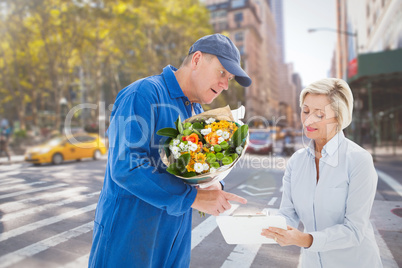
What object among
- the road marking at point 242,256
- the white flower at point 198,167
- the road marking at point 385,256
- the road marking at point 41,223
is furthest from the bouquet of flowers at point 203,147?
the road marking at point 385,256

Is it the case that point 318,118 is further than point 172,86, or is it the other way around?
point 318,118

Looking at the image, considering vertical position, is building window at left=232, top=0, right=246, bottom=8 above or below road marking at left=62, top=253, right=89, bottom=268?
above

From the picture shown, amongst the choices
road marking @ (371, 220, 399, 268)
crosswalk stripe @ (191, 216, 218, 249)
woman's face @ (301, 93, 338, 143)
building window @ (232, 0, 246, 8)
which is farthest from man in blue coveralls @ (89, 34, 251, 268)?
building window @ (232, 0, 246, 8)

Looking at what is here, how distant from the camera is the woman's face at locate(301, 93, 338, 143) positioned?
84.5 inches

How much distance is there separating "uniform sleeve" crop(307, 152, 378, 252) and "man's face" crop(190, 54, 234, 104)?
1082 mm

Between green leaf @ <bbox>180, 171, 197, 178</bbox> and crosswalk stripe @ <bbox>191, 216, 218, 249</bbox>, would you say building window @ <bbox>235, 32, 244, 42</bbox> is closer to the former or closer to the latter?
crosswalk stripe @ <bbox>191, 216, 218, 249</bbox>

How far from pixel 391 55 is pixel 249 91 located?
58.3m

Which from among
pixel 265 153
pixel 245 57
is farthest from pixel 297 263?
pixel 245 57

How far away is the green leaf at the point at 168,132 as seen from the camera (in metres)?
1.71

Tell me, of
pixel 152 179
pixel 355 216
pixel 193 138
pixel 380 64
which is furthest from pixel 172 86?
pixel 380 64

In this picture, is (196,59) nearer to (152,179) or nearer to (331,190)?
(152,179)

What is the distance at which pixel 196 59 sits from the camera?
2109 millimetres

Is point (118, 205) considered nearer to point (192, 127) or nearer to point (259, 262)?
point (192, 127)

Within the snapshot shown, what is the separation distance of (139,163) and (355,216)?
4.73 ft
